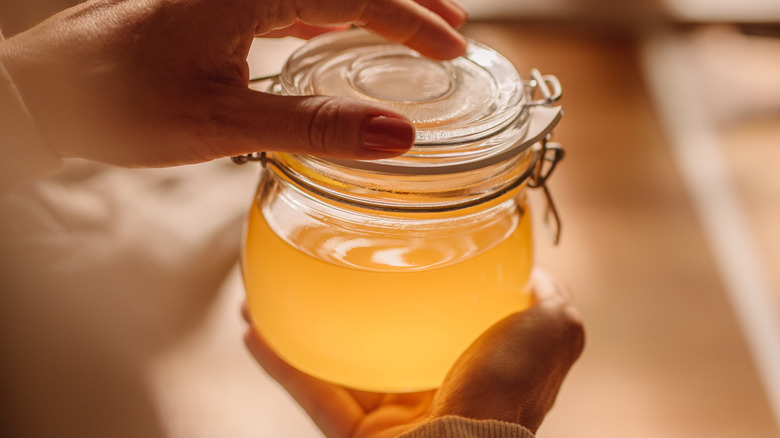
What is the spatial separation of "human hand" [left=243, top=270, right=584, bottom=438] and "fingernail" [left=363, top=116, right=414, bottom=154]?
21cm

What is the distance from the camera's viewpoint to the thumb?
0.43 metres

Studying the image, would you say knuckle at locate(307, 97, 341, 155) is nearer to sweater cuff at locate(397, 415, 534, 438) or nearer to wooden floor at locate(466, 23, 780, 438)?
sweater cuff at locate(397, 415, 534, 438)

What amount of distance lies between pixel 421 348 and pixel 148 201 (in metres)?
0.57

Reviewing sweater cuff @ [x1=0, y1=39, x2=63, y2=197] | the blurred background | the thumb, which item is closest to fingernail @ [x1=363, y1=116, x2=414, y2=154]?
the thumb

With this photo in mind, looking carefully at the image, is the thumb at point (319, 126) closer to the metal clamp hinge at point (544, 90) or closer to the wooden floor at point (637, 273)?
the metal clamp hinge at point (544, 90)

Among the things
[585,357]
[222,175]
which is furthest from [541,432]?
[222,175]

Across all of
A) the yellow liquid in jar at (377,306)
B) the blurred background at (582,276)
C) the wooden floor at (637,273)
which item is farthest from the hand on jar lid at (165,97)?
the wooden floor at (637,273)

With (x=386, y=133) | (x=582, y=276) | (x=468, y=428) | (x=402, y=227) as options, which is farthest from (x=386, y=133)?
(x=582, y=276)

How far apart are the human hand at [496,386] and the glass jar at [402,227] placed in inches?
1.0

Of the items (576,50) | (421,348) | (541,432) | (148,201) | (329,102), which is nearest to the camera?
(329,102)

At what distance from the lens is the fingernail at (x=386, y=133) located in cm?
43

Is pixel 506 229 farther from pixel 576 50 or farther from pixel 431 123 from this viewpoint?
pixel 576 50

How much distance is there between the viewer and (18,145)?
1.61 ft

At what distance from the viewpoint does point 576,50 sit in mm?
1297
